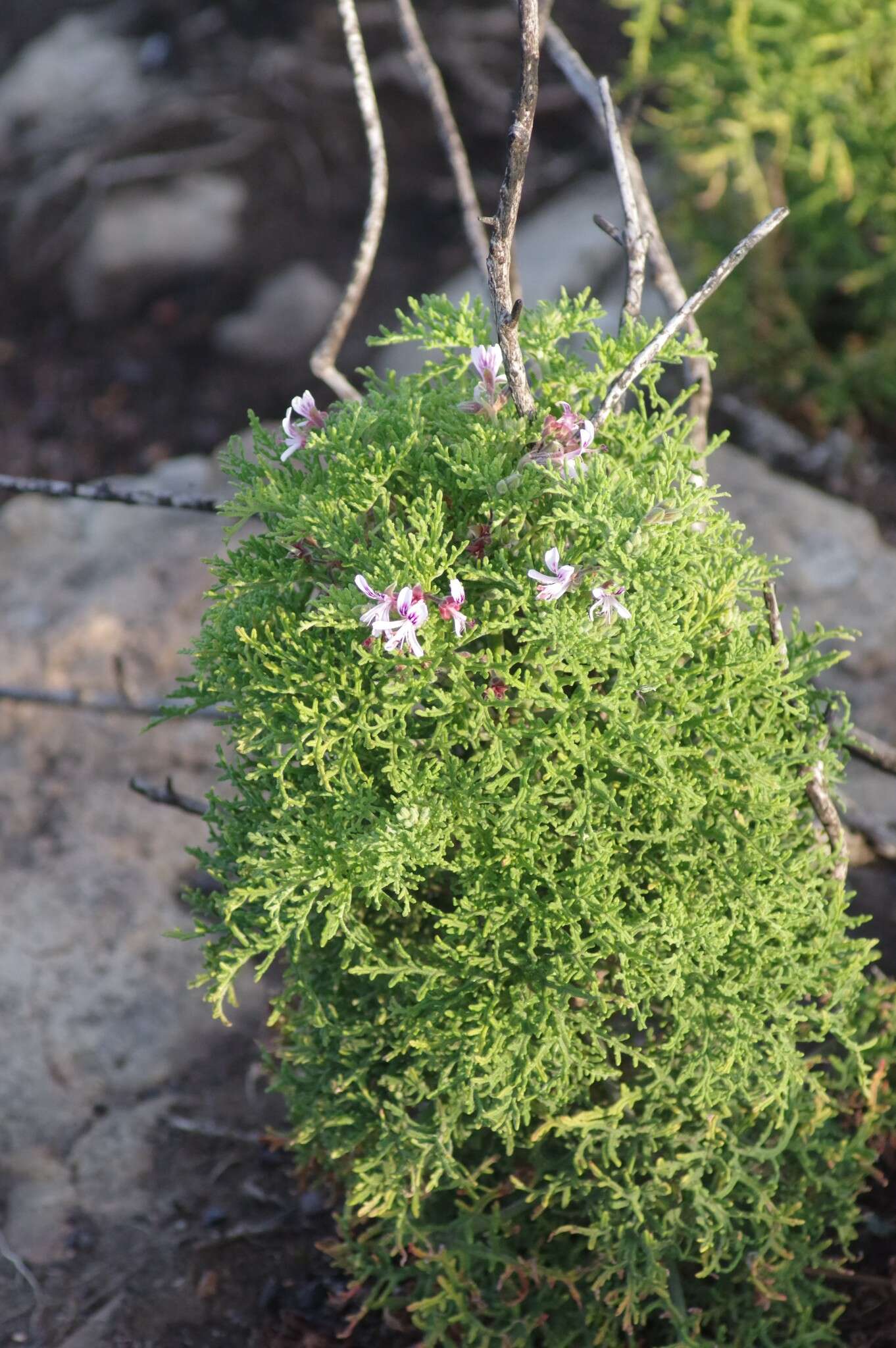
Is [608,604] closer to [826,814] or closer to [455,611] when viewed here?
[455,611]

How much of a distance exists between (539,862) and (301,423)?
32.1 inches

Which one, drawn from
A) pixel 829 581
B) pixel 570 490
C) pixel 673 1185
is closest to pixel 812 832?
pixel 673 1185

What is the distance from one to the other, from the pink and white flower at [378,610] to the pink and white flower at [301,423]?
1.15 ft

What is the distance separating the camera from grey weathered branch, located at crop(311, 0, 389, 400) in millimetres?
2695

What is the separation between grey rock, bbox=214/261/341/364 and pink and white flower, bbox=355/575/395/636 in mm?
5494

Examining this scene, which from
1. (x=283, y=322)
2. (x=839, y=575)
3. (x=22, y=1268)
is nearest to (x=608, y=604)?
(x=22, y=1268)

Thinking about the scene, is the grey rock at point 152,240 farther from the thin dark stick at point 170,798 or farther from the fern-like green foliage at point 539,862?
the fern-like green foliage at point 539,862

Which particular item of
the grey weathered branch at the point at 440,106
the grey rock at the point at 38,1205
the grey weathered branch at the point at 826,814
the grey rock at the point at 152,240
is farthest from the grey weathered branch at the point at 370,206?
the grey rock at the point at 152,240

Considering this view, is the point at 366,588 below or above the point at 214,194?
above

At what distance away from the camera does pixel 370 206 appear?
9.32ft

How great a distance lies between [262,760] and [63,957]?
193cm

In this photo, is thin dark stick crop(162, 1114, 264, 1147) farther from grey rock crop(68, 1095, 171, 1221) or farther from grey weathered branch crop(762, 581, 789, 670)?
grey weathered branch crop(762, 581, 789, 670)

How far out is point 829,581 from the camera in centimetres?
441

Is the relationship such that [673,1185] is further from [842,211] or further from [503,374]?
[842,211]
